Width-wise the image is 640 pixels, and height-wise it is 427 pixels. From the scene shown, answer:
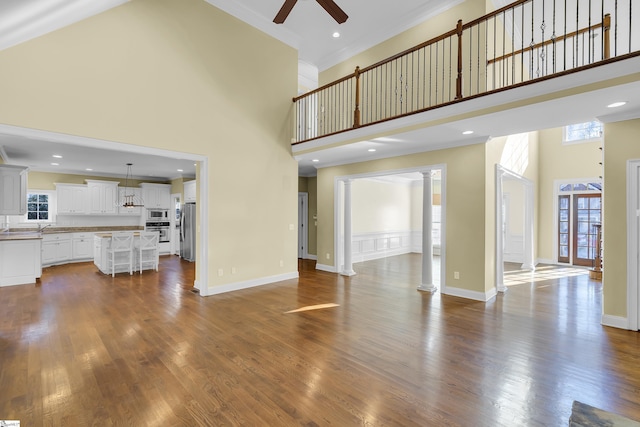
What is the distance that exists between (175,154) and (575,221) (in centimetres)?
1004

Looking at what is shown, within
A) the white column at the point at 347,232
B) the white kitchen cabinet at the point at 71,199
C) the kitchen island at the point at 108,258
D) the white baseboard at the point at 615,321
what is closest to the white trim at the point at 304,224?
the white column at the point at 347,232

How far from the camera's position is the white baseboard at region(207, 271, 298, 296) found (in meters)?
5.30

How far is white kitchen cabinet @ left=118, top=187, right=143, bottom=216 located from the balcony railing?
6.64 m

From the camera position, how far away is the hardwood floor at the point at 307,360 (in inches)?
85.5

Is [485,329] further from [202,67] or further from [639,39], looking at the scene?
[639,39]

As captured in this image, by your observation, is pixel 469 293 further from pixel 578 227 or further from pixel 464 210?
pixel 578 227

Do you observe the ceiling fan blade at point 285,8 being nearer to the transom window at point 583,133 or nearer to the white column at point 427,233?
the white column at point 427,233

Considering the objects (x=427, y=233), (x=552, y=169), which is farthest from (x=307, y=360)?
(x=552, y=169)

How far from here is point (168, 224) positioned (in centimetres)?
1063

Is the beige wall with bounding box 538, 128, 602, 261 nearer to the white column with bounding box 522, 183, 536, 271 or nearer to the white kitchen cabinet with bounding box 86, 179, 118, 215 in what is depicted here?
the white column with bounding box 522, 183, 536, 271

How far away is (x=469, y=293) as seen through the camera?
5.13 m

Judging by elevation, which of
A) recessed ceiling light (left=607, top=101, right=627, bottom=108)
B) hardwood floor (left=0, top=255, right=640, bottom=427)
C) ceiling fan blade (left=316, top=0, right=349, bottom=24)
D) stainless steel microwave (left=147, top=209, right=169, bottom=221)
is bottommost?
hardwood floor (left=0, top=255, right=640, bottom=427)

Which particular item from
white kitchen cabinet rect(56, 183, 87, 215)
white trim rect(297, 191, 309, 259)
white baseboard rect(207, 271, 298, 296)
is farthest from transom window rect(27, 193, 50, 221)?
white trim rect(297, 191, 309, 259)

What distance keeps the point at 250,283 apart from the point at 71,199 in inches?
279
